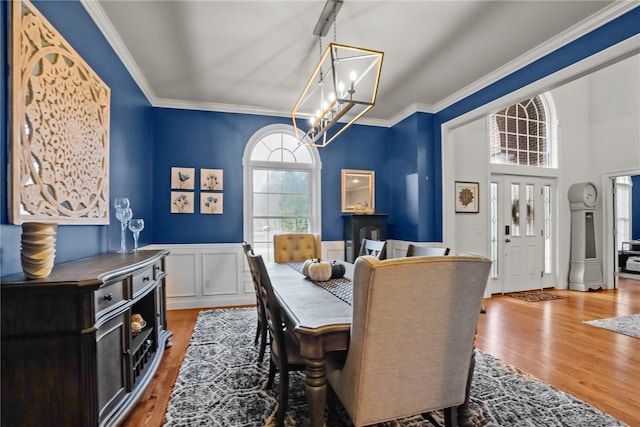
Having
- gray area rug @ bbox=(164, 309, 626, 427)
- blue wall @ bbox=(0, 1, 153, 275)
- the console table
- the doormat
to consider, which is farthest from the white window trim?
the console table

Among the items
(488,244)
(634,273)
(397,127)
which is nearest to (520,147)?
(488,244)

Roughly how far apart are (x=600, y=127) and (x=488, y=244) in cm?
326

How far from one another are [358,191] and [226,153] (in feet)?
7.01

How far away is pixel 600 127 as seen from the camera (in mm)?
5625

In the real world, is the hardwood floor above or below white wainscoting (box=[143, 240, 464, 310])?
below

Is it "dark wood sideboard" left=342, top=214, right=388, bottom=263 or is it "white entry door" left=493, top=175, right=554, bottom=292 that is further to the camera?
"white entry door" left=493, top=175, right=554, bottom=292

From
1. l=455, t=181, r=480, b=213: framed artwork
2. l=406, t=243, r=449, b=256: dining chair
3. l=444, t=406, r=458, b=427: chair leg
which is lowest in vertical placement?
l=444, t=406, r=458, b=427: chair leg

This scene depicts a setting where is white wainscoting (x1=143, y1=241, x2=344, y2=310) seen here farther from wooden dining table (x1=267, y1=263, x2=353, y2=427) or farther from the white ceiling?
wooden dining table (x1=267, y1=263, x2=353, y2=427)

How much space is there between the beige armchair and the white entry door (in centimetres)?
331

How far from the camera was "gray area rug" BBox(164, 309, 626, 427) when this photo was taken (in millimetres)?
1852

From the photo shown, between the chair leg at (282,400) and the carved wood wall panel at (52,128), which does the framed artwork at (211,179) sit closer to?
the carved wood wall panel at (52,128)

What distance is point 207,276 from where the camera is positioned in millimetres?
4410

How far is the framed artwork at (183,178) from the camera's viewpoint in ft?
14.1

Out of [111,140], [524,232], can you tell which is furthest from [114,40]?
[524,232]
